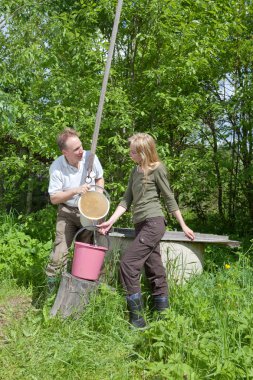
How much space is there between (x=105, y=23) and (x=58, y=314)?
3710 millimetres

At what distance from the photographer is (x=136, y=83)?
5.85 metres

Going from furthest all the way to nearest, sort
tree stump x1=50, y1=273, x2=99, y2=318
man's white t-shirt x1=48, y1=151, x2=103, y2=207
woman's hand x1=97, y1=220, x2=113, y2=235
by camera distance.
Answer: man's white t-shirt x1=48, y1=151, x2=103, y2=207 < woman's hand x1=97, y1=220, x2=113, y2=235 < tree stump x1=50, y1=273, x2=99, y2=318

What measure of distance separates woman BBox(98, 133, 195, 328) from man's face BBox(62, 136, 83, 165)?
0.45 metres

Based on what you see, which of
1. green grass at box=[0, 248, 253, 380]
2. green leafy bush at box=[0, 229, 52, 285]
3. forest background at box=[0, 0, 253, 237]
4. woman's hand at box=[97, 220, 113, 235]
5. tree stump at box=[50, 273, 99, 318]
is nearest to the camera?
green grass at box=[0, 248, 253, 380]

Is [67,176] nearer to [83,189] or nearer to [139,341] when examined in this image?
[83,189]

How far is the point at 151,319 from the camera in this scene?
348cm

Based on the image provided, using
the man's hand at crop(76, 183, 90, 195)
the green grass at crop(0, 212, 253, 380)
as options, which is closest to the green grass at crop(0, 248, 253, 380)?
the green grass at crop(0, 212, 253, 380)

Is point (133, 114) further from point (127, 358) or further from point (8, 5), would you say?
point (127, 358)

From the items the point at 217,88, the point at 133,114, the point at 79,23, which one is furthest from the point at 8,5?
the point at 217,88

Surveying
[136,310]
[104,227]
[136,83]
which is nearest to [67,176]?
[104,227]

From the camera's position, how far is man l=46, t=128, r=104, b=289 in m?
3.77

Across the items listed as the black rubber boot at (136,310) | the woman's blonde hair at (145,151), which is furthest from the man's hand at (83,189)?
the black rubber boot at (136,310)

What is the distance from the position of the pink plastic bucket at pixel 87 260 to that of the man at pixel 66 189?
1.13ft

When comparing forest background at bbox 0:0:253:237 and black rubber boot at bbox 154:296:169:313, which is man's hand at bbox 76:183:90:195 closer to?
black rubber boot at bbox 154:296:169:313
